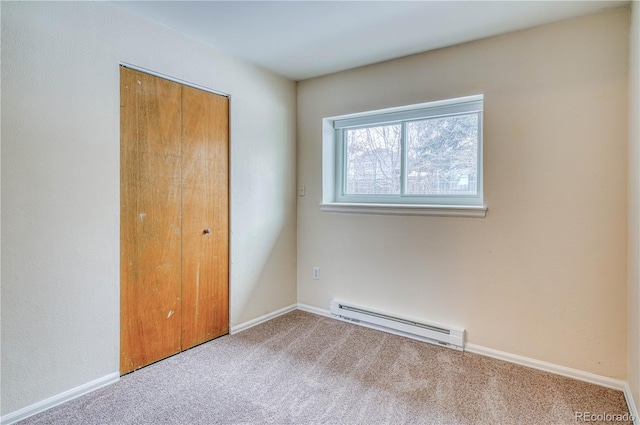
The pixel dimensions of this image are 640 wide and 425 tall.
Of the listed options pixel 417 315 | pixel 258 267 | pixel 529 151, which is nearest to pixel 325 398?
pixel 417 315

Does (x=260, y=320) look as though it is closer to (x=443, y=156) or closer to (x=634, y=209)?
(x=443, y=156)

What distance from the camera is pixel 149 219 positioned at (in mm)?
2146

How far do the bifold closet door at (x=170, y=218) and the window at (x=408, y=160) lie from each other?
1.08m

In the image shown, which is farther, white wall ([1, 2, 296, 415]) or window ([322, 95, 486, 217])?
window ([322, 95, 486, 217])

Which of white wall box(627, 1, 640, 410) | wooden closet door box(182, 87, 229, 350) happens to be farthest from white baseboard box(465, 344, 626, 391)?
wooden closet door box(182, 87, 229, 350)

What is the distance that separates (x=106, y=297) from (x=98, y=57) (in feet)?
4.56

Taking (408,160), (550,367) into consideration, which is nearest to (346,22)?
(408,160)

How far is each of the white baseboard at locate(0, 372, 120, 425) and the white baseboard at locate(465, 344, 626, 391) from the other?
236 cm

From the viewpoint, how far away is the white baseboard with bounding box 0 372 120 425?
1.62 metres

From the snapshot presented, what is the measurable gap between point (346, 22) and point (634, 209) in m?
1.94

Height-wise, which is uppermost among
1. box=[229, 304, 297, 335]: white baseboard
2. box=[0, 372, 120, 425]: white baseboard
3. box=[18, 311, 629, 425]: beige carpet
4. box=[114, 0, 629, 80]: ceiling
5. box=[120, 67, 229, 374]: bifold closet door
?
box=[114, 0, 629, 80]: ceiling

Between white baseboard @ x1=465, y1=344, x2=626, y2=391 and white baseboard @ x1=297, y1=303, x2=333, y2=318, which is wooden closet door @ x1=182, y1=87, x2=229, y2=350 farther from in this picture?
white baseboard @ x1=465, y1=344, x2=626, y2=391

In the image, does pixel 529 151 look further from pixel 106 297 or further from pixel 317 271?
pixel 106 297

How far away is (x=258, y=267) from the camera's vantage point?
2939 mm
